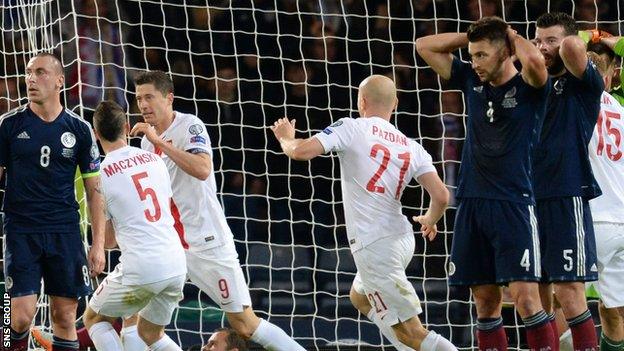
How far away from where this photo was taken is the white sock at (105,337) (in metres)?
7.14

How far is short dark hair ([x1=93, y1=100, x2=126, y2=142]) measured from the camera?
692 cm

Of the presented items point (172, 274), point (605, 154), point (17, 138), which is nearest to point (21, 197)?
point (17, 138)

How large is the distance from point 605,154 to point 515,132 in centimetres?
112

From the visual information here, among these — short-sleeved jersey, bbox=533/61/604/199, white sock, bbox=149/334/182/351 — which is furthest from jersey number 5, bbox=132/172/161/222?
short-sleeved jersey, bbox=533/61/604/199

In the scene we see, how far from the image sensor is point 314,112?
11273 millimetres

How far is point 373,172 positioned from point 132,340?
5.59 ft

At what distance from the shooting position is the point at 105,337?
23.4ft

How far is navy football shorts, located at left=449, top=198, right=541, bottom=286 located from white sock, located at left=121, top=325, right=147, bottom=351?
1926 millimetres

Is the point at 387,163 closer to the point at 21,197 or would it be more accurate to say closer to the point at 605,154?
the point at 605,154

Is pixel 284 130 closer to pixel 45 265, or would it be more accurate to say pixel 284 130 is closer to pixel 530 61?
pixel 530 61

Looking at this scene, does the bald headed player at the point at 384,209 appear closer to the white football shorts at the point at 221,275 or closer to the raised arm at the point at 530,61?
the white football shorts at the point at 221,275

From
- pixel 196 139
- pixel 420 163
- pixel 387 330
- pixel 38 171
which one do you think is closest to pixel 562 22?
pixel 420 163

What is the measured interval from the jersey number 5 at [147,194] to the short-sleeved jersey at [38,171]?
0.48 m

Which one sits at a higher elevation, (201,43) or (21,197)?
(201,43)
